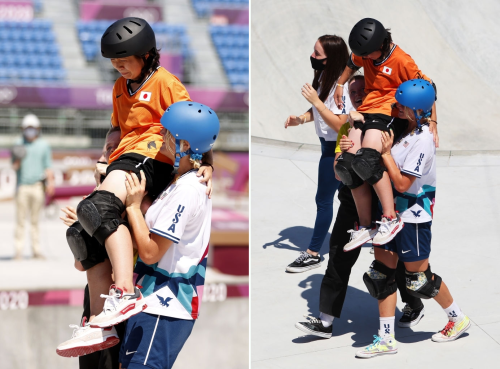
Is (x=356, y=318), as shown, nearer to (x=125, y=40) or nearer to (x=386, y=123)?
(x=386, y=123)

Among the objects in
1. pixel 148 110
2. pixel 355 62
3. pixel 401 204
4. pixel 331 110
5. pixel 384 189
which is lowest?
pixel 401 204

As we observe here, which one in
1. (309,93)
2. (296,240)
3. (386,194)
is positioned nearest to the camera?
(386,194)

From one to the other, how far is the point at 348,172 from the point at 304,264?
1.52 meters

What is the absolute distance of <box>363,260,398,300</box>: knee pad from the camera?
4.19 metres

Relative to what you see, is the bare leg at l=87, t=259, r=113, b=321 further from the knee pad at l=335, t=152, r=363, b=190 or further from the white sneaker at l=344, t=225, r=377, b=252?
the knee pad at l=335, t=152, r=363, b=190

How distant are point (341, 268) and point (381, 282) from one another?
1.28ft

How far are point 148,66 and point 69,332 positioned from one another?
429 centimetres

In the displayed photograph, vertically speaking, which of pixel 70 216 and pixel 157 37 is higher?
pixel 157 37

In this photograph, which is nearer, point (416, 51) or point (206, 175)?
point (206, 175)

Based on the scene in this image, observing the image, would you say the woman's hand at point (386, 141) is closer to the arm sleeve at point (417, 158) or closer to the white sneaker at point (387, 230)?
the arm sleeve at point (417, 158)

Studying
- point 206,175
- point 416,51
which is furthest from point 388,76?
point 416,51

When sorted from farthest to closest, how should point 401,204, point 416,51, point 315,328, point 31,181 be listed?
point 416,51, point 31,181, point 315,328, point 401,204

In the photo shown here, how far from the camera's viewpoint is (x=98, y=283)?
2771 mm

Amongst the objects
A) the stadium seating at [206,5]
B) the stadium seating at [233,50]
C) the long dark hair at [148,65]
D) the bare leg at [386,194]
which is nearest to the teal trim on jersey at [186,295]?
the long dark hair at [148,65]
